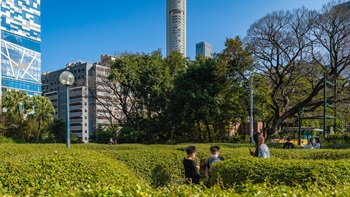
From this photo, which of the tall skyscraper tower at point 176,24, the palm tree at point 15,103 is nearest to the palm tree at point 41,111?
the palm tree at point 15,103

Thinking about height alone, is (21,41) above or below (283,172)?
above

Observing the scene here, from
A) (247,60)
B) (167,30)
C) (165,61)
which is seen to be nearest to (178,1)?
(167,30)

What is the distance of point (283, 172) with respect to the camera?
16.0 feet

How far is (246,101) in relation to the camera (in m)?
23.5

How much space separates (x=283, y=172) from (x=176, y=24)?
127 meters

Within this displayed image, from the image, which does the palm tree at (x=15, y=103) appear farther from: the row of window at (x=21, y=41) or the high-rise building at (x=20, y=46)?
the row of window at (x=21, y=41)

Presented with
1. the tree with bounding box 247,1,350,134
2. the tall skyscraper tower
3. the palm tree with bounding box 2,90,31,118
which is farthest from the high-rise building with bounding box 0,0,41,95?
the tree with bounding box 247,1,350,134

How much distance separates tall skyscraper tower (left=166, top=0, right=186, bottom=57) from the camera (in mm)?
126625

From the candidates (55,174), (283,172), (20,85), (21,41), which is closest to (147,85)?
(55,174)

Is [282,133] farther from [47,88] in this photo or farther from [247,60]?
[47,88]

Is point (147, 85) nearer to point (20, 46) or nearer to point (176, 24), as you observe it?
point (20, 46)

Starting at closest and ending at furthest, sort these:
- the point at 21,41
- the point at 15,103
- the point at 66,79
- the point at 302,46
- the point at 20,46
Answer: the point at 66,79 < the point at 302,46 < the point at 15,103 < the point at 20,46 < the point at 21,41

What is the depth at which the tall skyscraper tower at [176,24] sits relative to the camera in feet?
415

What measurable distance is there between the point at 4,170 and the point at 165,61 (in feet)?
81.3
